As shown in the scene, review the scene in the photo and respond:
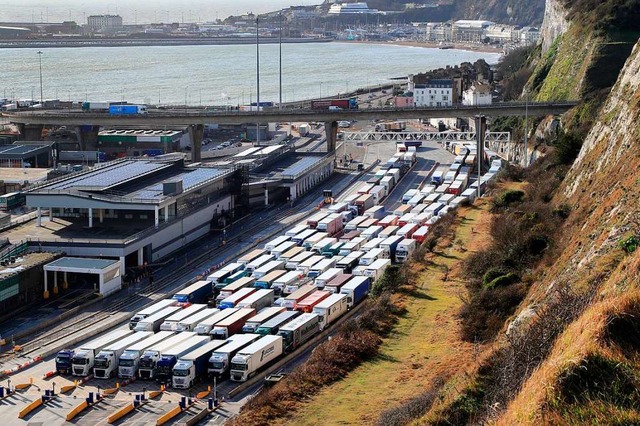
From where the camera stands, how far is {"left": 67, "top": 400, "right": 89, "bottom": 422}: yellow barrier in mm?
11609

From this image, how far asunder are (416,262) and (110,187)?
625cm

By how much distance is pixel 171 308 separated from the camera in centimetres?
1486

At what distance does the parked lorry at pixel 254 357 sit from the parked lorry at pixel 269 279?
269 cm

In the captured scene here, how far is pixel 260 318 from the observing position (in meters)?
14.2

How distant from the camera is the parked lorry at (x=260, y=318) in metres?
13.9

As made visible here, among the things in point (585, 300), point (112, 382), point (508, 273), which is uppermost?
point (585, 300)

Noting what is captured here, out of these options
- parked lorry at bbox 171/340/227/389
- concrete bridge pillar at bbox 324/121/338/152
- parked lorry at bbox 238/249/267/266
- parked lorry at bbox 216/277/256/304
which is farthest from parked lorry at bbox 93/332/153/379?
concrete bridge pillar at bbox 324/121/338/152

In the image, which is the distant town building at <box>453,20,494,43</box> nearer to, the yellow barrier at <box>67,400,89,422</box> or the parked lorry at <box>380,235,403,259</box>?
the parked lorry at <box>380,235,403,259</box>

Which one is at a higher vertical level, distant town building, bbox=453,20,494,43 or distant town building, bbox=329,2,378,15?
distant town building, bbox=329,2,378,15

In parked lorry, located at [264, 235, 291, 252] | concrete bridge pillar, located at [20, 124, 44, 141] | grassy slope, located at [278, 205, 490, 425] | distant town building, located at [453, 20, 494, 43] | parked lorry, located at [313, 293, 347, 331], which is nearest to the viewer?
grassy slope, located at [278, 205, 490, 425]

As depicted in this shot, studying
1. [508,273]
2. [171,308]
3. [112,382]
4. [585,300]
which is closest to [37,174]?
[171,308]

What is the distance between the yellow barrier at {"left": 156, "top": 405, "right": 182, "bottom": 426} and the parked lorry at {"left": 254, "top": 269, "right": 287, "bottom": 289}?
434cm

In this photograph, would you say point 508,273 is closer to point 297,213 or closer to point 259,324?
point 259,324

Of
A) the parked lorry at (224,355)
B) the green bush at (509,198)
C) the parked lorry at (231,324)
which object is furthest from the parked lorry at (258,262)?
the green bush at (509,198)
